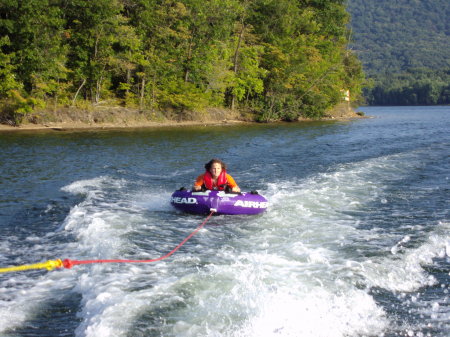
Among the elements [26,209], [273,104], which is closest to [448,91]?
[273,104]

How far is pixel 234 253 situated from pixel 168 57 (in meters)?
30.2

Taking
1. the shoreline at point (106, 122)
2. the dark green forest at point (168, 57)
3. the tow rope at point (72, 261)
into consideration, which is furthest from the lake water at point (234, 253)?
the dark green forest at point (168, 57)

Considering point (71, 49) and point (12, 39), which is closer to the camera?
point (12, 39)

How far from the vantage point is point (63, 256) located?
7.26 metres

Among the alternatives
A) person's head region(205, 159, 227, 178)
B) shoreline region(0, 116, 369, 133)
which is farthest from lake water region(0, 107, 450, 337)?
shoreline region(0, 116, 369, 133)

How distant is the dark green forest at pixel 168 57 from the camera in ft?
92.8

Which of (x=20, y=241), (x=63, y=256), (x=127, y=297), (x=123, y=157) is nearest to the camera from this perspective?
(x=127, y=297)

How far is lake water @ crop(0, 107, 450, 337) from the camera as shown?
5.07 meters

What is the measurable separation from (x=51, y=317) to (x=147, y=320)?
111cm

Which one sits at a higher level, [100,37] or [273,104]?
[100,37]

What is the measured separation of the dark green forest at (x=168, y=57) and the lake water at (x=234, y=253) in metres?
14.7

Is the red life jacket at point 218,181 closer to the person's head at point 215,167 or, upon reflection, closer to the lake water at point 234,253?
the person's head at point 215,167

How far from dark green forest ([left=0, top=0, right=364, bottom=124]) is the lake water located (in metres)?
14.7

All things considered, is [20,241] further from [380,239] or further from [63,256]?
[380,239]
